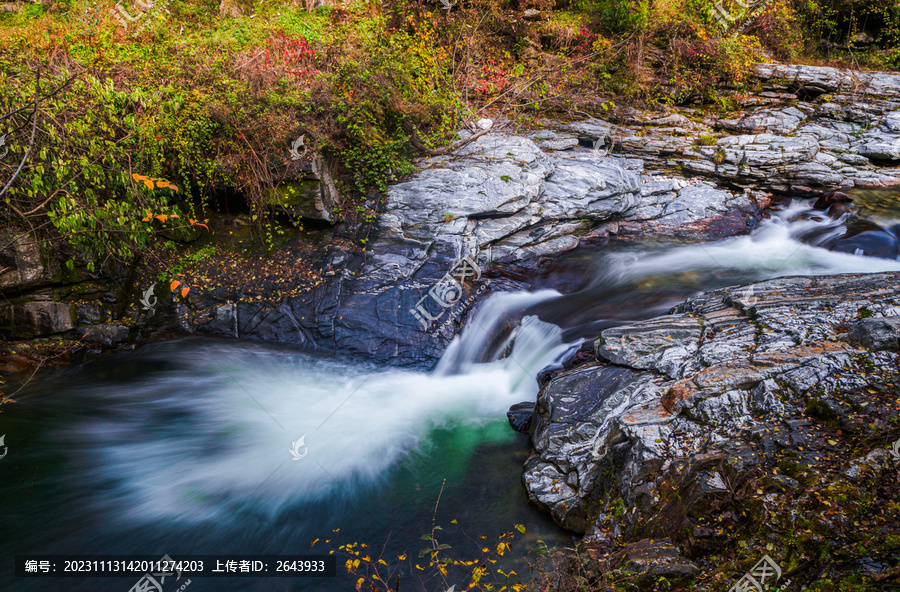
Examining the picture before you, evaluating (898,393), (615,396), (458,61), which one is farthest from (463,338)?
(458,61)

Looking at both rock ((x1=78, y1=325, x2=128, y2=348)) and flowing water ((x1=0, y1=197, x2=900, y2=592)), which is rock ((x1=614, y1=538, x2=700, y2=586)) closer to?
flowing water ((x1=0, y1=197, x2=900, y2=592))

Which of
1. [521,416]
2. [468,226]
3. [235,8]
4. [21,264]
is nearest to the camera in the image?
Answer: [521,416]

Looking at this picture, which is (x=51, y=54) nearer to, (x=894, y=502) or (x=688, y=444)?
(x=688, y=444)

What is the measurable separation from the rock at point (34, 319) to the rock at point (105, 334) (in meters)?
0.25

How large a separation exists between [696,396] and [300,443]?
15.7ft

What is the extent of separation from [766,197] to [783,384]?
8.35 m

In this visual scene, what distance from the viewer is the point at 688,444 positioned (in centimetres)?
407

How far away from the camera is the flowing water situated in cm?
465

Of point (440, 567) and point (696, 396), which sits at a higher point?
point (696, 396)

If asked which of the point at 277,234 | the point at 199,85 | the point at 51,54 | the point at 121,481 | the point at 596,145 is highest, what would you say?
the point at 51,54

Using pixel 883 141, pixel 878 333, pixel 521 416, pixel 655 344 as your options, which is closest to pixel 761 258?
pixel 655 344

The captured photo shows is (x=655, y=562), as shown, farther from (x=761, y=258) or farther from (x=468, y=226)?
(x=761, y=258)

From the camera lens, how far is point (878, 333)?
4059mm

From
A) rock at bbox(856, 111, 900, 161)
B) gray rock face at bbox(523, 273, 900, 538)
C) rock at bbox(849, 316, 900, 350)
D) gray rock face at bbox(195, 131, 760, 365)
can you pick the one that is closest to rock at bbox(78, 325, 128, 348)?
gray rock face at bbox(195, 131, 760, 365)
